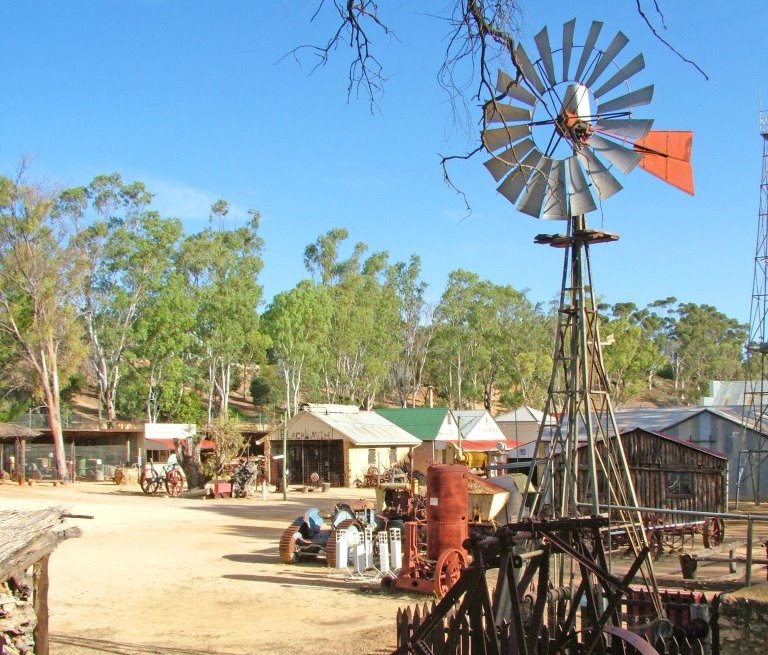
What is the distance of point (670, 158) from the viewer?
12383 millimetres

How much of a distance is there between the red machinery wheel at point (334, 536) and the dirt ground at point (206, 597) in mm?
285

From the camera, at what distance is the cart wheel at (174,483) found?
36375 millimetres

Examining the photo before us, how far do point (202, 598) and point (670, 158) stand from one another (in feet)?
33.3

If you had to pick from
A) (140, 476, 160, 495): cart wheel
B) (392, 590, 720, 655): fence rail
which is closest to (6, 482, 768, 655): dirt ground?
(392, 590, 720, 655): fence rail

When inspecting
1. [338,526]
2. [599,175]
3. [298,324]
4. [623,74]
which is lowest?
[338,526]

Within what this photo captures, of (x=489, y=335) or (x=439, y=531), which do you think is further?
(x=489, y=335)

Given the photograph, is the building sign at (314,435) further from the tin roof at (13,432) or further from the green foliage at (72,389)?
the green foliage at (72,389)

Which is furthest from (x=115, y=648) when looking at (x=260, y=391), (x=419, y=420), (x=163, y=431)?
(x=260, y=391)

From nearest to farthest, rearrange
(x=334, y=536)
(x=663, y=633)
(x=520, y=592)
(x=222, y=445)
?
(x=520, y=592) → (x=663, y=633) → (x=334, y=536) → (x=222, y=445)

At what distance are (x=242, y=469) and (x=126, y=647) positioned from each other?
2530 cm

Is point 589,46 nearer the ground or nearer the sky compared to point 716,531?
nearer the sky

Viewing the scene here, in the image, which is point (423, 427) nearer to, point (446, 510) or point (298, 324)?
point (298, 324)

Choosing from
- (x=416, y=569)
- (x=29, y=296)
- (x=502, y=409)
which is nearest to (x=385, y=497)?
(x=416, y=569)

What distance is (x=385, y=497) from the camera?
20.6 m
